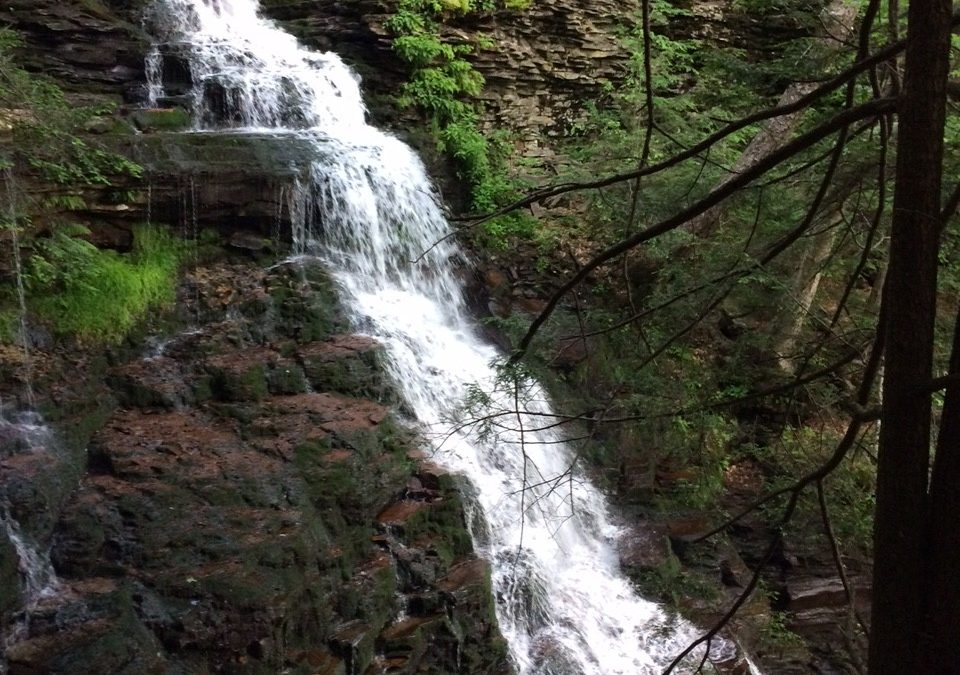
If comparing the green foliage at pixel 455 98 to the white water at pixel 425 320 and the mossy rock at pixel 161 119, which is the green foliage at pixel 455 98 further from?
the mossy rock at pixel 161 119

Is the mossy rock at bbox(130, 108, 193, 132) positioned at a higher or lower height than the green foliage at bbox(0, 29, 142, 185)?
lower

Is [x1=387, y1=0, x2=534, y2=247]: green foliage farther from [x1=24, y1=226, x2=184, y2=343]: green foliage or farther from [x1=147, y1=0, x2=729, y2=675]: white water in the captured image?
[x1=24, y1=226, x2=184, y2=343]: green foliage

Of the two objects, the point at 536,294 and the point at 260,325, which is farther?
the point at 536,294

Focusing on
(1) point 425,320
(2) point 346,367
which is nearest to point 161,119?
(1) point 425,320

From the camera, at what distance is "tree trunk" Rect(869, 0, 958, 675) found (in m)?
1.82

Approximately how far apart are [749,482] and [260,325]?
6.08 metres

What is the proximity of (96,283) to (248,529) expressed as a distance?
328 cm

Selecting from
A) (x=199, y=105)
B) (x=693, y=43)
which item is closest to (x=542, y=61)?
(x=693, y=43)

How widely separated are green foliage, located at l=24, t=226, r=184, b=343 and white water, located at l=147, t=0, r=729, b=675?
1.64 m

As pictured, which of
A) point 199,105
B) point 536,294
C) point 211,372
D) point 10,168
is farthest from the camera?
point 536,294

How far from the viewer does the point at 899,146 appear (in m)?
1.89

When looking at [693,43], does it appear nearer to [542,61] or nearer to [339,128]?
[542,61]

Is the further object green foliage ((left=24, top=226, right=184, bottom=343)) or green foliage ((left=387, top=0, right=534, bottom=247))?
green foliage ((left=387, top=0, right=534, bottom=247))

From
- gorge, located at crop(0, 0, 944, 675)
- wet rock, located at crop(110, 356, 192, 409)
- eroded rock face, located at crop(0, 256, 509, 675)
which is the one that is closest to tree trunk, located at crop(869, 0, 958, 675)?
gorge, located at crop(0, 0, 944, 675)
